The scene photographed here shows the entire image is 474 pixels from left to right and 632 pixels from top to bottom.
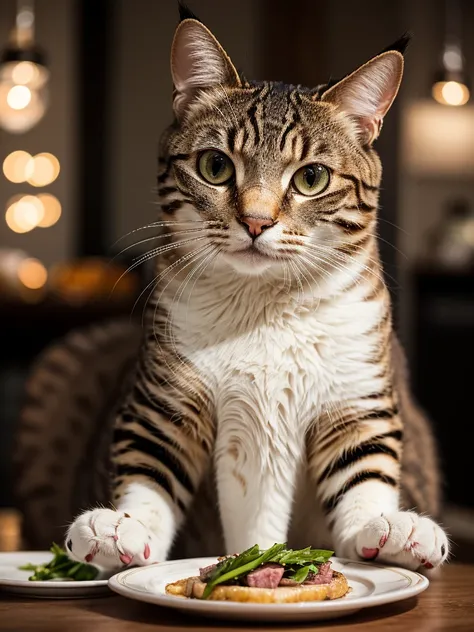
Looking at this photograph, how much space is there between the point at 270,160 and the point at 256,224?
0.28 feet

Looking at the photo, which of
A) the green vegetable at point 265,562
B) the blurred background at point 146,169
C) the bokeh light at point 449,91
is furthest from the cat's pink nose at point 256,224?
the blurred background at point 146,169

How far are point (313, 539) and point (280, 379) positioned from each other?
24 centimetres

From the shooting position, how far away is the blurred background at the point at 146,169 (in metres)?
4.70

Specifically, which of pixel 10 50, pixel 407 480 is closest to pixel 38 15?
pixel 10 50

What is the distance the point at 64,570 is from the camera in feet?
3.81

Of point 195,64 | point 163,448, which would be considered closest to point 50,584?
point 163,448

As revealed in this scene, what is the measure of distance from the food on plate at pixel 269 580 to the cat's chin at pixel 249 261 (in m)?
0.33

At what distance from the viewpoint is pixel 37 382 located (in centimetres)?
211

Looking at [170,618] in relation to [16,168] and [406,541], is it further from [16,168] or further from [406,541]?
[16,168]

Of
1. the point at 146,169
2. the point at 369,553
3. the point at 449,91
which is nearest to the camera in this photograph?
the point at 369,553

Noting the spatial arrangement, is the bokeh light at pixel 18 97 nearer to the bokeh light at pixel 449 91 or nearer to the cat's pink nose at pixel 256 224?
the bokeh light at pixel 449 91

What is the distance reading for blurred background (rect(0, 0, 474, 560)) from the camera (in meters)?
4.70

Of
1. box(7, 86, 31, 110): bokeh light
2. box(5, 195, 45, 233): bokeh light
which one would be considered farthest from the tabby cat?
box(5, 195, 45, 233): bokeh light

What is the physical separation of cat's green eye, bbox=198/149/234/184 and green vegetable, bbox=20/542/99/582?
1.52 ft
